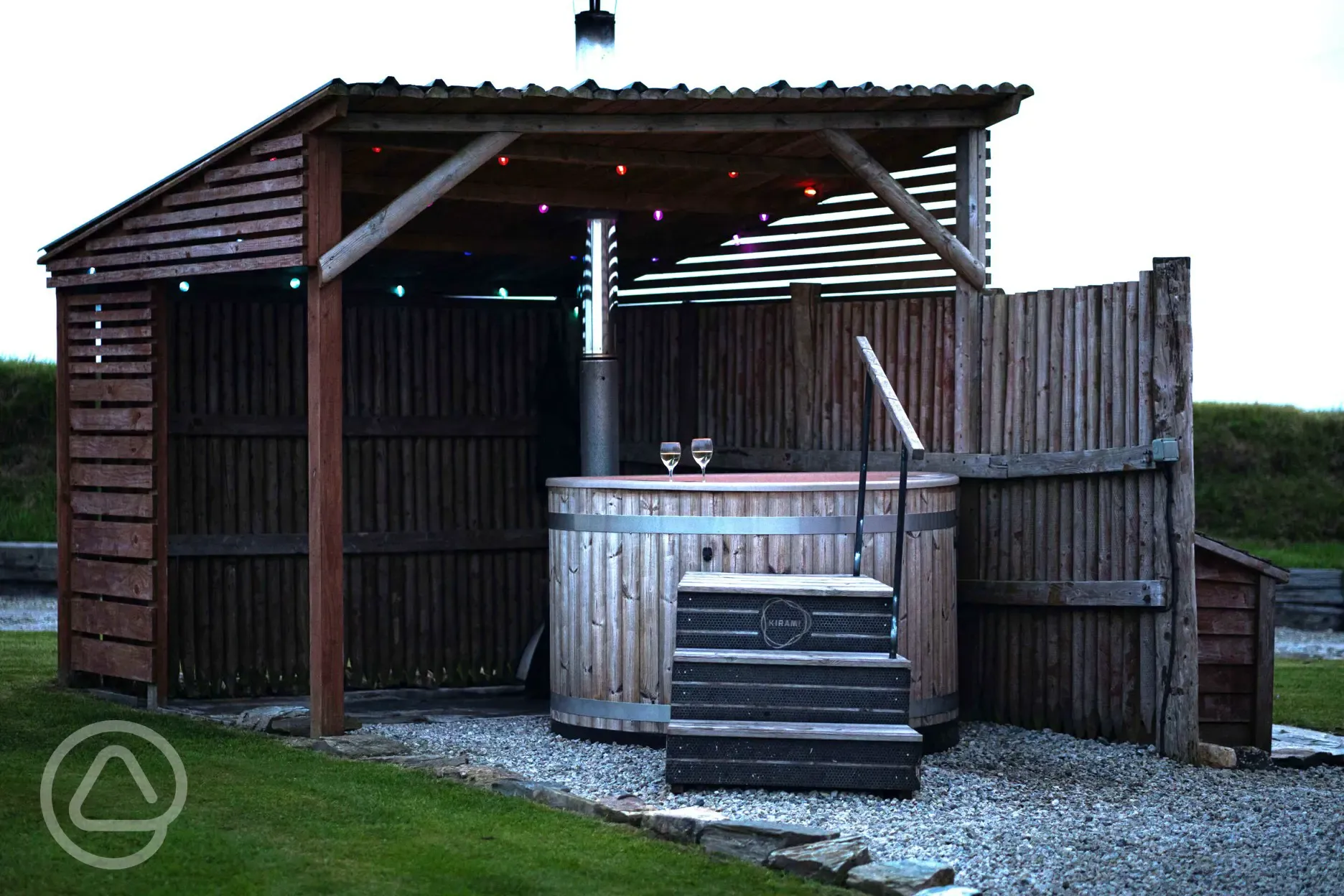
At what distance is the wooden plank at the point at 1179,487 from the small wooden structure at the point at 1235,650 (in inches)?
23.8

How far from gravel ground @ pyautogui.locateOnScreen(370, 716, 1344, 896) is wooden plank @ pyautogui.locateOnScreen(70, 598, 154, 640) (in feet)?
5.99

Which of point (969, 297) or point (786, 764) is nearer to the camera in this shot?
point (786, 764)

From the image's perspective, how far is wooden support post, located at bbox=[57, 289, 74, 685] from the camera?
10.6m

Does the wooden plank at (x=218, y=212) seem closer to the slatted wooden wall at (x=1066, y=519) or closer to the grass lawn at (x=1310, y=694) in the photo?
the slatted wooden wall at (x=1066, y=519)

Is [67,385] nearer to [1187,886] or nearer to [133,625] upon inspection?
[133,625]

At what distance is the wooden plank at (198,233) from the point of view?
337 inches

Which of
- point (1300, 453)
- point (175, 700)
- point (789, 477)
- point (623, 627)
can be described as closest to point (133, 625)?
point (175, 700)

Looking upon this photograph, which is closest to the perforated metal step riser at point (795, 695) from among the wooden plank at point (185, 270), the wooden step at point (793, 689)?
the wooden step at point (793, 689)

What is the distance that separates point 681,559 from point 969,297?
2586mm

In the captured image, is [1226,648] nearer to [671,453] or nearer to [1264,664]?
[1264,664]

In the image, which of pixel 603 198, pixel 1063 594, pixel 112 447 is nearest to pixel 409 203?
pixel 603 198

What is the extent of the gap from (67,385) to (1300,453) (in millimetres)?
16603

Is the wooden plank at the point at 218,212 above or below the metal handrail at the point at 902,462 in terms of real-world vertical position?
above

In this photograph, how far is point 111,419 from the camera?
10203mm
